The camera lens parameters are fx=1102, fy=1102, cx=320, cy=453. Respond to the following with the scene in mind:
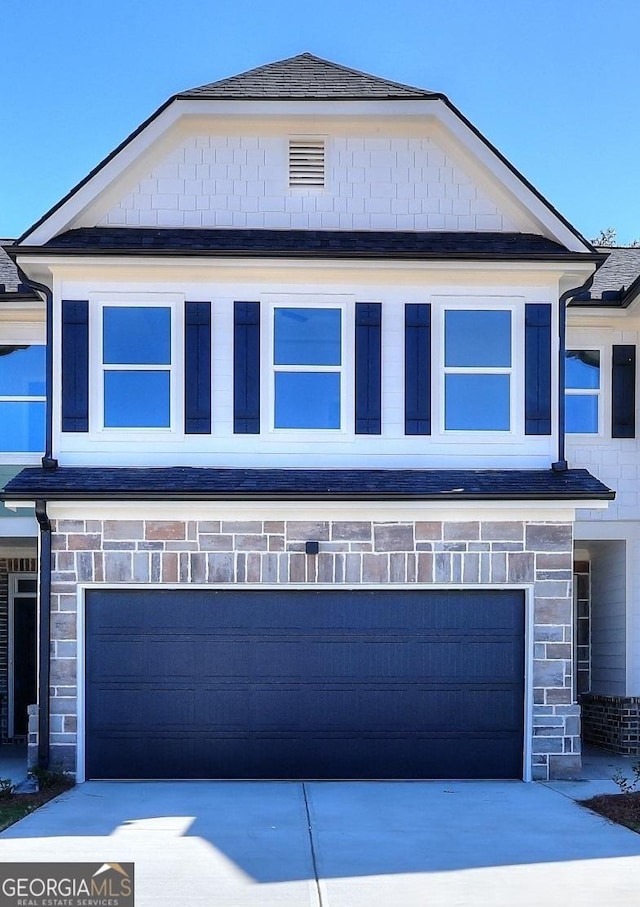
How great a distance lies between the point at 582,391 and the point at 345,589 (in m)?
4.46

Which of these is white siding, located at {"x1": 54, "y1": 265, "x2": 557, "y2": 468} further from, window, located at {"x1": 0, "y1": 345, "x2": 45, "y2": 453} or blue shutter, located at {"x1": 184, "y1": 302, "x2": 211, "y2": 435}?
window, located at {"x1": 0, "y1": 345, "x2": 45, "y2": 453}

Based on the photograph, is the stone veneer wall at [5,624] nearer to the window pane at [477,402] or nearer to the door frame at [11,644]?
the door frame at [11,644]

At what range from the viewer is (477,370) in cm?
1252

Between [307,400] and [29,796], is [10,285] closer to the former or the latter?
[307,400]

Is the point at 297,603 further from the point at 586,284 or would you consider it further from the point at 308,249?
the point at 586,284

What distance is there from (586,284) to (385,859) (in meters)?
7.23

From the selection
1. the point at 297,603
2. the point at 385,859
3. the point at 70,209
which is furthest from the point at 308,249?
the point at 385,859

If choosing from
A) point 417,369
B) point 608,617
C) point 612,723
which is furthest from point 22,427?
point 612,723

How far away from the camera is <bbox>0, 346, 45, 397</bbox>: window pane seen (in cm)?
1407

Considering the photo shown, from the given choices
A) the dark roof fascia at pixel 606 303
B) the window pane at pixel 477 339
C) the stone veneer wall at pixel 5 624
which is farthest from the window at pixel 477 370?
the stone veneer wall at pixel 5 624

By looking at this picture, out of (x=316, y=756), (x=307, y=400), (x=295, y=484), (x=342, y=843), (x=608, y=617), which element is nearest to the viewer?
(x=342, y=843)

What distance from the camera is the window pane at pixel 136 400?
12328 millimetres

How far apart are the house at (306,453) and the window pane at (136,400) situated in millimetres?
26

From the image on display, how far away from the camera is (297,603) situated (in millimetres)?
12055
